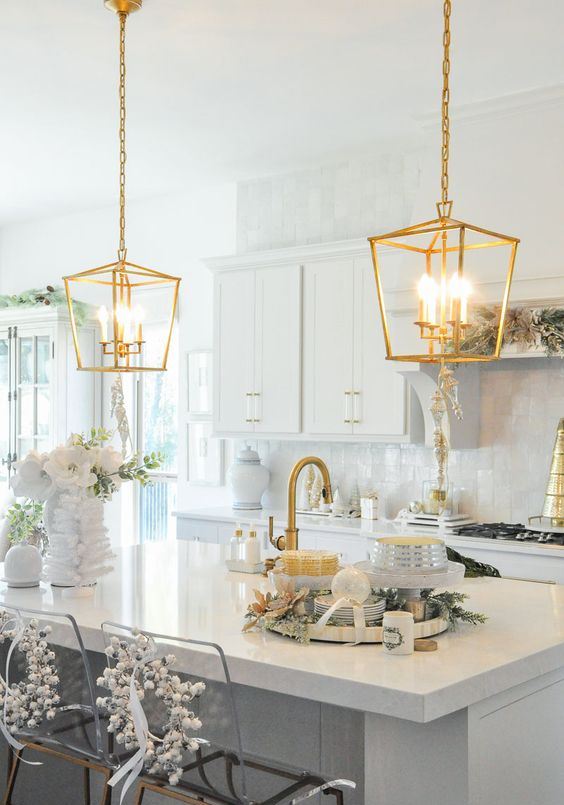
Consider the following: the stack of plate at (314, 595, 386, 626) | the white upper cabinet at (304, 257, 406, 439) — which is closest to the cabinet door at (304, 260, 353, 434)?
the white upper cabinet at (304, 257, 406, 439)

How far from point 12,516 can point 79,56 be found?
3270mm

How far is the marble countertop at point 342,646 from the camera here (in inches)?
77.2

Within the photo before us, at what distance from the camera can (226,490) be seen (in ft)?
20.2

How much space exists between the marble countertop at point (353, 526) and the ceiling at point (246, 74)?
2.09 m

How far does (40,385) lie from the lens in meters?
6.80

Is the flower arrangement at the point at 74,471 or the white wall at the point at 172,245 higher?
the white wall at the point at 172,245

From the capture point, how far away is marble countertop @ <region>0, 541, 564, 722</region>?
77.2 inches

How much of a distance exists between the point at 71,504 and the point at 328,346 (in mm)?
2629

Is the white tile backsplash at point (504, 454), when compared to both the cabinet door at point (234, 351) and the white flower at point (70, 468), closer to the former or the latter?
the cabinet door at point (234, 351)

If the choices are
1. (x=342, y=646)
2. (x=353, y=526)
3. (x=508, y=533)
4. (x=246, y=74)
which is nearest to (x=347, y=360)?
(x=353, y=526)

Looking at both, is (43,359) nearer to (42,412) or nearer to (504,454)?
(42,412)

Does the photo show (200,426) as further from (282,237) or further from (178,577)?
(178,577)

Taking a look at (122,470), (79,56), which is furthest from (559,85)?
(122,470)

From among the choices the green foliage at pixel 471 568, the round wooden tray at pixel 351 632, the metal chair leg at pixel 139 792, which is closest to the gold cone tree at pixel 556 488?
the green foliage at pixel 471 568
